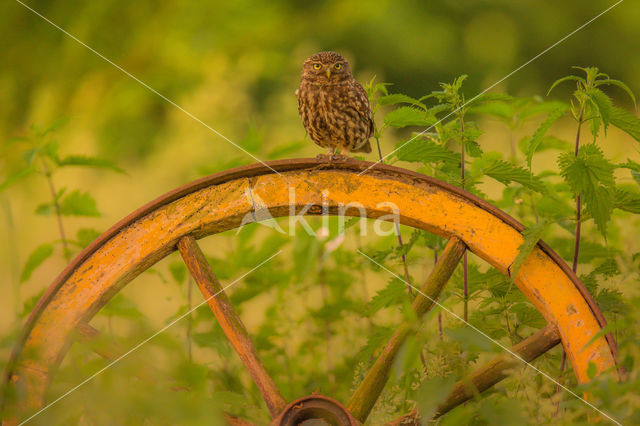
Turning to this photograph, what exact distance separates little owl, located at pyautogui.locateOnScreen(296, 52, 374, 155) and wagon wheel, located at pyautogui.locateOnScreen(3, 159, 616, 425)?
25 centimetres

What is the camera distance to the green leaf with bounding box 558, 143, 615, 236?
75 cm

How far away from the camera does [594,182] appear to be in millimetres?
765

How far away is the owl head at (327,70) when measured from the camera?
1094mm

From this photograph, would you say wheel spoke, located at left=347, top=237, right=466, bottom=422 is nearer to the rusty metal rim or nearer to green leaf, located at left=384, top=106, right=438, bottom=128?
the rusty metal rim

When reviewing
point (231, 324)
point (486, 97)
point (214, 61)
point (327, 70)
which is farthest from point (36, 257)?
point (214, 61)

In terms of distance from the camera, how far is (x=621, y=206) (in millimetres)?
809

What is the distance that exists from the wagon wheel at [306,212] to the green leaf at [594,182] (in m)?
0.07

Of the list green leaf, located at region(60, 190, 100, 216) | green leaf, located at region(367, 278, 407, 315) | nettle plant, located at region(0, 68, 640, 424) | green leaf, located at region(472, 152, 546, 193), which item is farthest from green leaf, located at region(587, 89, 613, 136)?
green leaf, located at region(60, 190, 100, 216)

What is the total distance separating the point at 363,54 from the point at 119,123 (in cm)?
81

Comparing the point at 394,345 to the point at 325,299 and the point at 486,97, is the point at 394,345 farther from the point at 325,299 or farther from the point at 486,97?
the point at 325,299

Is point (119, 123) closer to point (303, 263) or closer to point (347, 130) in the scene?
point (347, 130)

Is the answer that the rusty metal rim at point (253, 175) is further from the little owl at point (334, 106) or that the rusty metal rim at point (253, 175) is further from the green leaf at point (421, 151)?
the little owl at point (334, 106)

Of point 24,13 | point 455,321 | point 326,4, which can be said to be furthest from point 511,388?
point 24,13

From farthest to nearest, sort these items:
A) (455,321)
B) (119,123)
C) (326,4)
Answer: (326,4), (119,123), (455,321)
